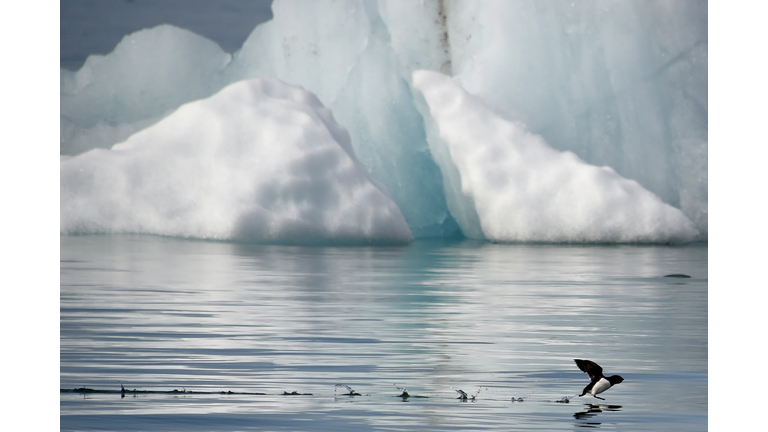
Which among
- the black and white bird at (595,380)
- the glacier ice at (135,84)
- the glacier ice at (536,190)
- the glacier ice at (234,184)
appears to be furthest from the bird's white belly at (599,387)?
the glacier ice at (135,84)

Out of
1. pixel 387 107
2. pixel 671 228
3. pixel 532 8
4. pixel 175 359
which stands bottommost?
pixel 175 359

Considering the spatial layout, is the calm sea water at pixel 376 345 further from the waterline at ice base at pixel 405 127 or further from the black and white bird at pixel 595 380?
the waterline at ice base at pixel 405 127

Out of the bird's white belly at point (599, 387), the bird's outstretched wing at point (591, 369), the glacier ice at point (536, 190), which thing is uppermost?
the glacier ice at point (536, 190)

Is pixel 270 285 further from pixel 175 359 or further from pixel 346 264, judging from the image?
pixel 175 359

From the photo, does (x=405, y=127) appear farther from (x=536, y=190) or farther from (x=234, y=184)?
(x=234, y=184)

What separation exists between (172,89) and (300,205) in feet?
11.4

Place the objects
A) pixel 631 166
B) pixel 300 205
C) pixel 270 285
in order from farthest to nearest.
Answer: pixel 631 166 < pixel 300 205 < pixel 270 285

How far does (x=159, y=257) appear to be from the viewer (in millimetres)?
8688

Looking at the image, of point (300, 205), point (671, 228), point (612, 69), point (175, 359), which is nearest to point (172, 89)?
point (300, 205)

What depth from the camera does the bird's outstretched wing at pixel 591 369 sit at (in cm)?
388

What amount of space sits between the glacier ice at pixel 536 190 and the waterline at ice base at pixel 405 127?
0.02 metres

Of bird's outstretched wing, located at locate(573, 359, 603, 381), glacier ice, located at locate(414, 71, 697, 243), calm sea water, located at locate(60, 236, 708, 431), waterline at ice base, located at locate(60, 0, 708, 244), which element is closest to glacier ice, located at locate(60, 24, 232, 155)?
waterline at ice base, located at locate(60, 0, 708, 244)
